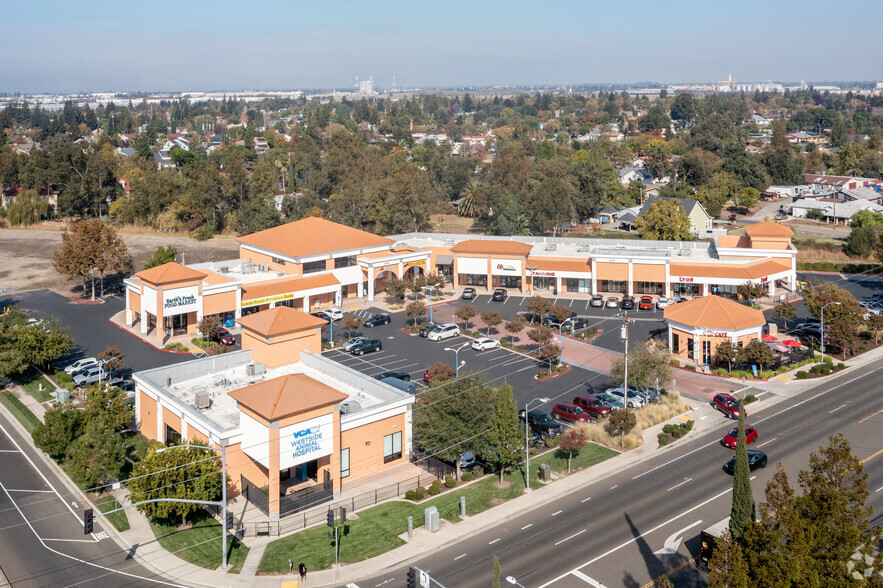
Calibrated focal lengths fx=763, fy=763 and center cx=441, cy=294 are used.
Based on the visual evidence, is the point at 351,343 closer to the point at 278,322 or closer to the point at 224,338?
the point at 224,338

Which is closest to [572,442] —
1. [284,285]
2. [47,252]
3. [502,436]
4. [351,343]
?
[502,436]

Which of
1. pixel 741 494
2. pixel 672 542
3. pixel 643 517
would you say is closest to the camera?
pixel 741 494

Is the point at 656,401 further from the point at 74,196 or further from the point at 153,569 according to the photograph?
the point at 74,196

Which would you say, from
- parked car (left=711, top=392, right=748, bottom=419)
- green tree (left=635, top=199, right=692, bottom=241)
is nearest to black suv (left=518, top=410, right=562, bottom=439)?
parked car (left=711, top=392, right=748, bottom=419)

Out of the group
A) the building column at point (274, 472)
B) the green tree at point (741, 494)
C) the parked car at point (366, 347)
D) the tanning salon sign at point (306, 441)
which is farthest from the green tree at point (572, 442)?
the parked car at point (366, 347)

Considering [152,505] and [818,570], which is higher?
[818,570]

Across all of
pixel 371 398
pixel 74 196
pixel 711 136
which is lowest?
pixel 371 398

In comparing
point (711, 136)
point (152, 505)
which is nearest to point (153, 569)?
point (152, 505)
